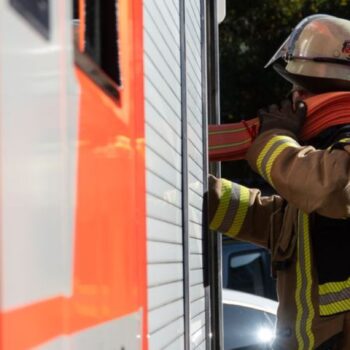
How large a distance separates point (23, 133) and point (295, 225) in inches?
99.8

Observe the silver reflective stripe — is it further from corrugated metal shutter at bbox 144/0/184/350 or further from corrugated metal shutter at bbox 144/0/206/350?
corrugated metal shutter at bbox 144/0/184/350

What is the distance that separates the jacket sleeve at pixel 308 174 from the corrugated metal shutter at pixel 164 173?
467 millimetres

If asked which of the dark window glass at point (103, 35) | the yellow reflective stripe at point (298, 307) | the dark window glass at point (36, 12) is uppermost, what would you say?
the dark window glass at point (103, 35)

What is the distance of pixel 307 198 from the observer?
3008 mm

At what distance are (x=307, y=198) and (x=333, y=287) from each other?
50 centimetres

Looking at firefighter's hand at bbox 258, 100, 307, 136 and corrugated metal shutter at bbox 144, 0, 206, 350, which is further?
firefighter's hand at bbox 258, 100, 307, 136

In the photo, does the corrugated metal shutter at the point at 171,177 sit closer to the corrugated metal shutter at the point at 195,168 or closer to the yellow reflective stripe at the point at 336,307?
the corrugated metal shutter at the point at 195,168

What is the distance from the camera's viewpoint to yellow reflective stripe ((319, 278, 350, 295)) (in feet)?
10.9

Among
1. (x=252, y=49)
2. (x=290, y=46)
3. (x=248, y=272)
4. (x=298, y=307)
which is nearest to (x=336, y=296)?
(x=298, y=307)

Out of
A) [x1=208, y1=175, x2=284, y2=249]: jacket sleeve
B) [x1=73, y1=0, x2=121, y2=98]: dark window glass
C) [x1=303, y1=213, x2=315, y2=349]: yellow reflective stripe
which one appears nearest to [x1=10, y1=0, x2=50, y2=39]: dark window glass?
[x1=73, y1=0, x2=121, y2=98]: dark window glass

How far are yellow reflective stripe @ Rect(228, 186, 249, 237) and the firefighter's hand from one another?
576 mm

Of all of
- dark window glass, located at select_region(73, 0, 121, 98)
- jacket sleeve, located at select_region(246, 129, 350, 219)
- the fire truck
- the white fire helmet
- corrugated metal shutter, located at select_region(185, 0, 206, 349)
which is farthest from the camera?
the white fire helmet

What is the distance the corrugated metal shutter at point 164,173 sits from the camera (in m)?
2.16

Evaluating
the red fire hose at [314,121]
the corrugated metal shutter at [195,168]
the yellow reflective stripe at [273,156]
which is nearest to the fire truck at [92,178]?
the corrugated metal shutter at [195,168]
